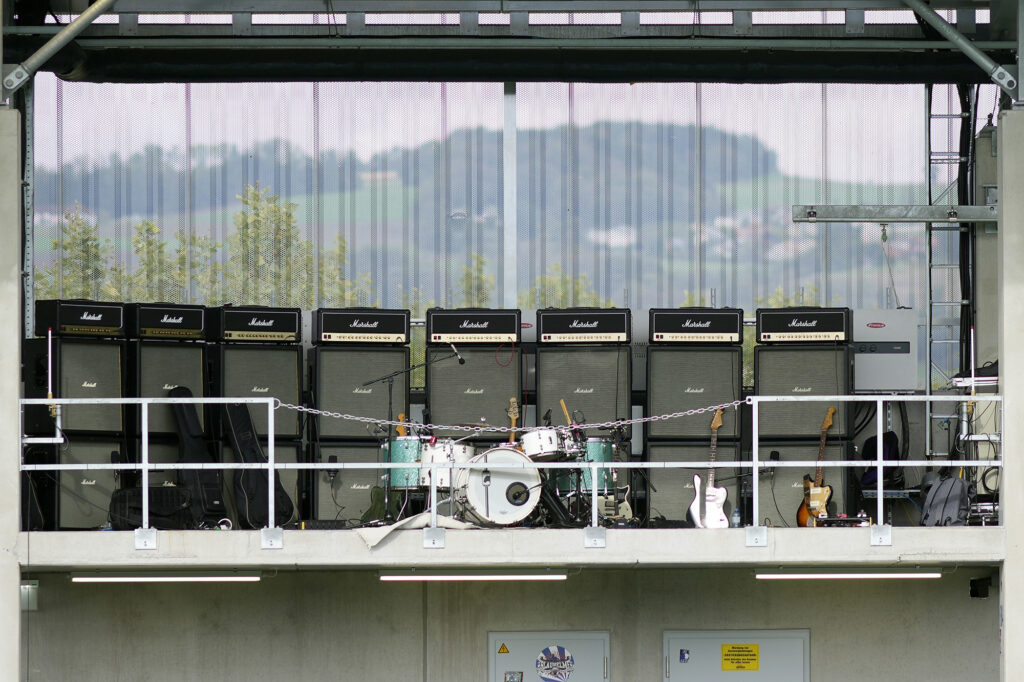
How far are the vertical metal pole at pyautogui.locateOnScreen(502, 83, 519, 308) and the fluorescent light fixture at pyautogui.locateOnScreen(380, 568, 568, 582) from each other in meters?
2.28

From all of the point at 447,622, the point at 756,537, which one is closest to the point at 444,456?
the point at 447,622

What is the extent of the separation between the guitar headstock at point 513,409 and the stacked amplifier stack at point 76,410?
2311 millimetres

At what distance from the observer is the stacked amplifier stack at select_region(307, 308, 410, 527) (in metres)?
8.38

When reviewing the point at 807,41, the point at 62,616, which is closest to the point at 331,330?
the point at 62,616

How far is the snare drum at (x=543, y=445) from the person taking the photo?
7430 millimetres

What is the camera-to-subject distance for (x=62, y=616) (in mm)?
8102

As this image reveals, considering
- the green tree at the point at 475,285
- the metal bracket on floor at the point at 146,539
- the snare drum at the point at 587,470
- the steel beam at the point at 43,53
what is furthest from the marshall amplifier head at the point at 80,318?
the snare drum at the point at 587,470

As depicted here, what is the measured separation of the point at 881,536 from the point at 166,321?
440 centimetres

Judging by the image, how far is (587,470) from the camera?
791 cm

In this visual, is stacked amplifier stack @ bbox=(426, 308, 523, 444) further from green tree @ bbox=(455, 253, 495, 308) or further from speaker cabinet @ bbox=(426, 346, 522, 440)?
green tree @ bbox=(455, 253, 495, 308)

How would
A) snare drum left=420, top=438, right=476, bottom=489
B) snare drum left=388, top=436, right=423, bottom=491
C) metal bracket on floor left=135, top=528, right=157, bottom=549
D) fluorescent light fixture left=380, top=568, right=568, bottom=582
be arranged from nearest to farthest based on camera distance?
1. metal bracket on floor left=135, top=528, right=157, bottom=549
2. fluorescent light fixture left=380, top=568, right=568, bottom=582
3. snare drum left=420, top=438, right=476, bottom=489
4. snare drum left=388, top=436, right=423, bottom=491

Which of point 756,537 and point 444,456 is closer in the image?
point 756,537

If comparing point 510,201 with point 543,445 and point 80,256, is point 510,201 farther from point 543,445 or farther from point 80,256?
point 80,256

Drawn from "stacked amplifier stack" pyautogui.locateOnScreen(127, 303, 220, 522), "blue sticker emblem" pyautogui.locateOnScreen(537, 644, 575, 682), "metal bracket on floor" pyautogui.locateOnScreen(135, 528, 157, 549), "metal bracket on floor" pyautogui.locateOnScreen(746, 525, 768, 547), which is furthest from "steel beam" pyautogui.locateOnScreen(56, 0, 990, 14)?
"blue sticker emblem" pyautogui.locateOnScreen(537, 644, 575, 682)
